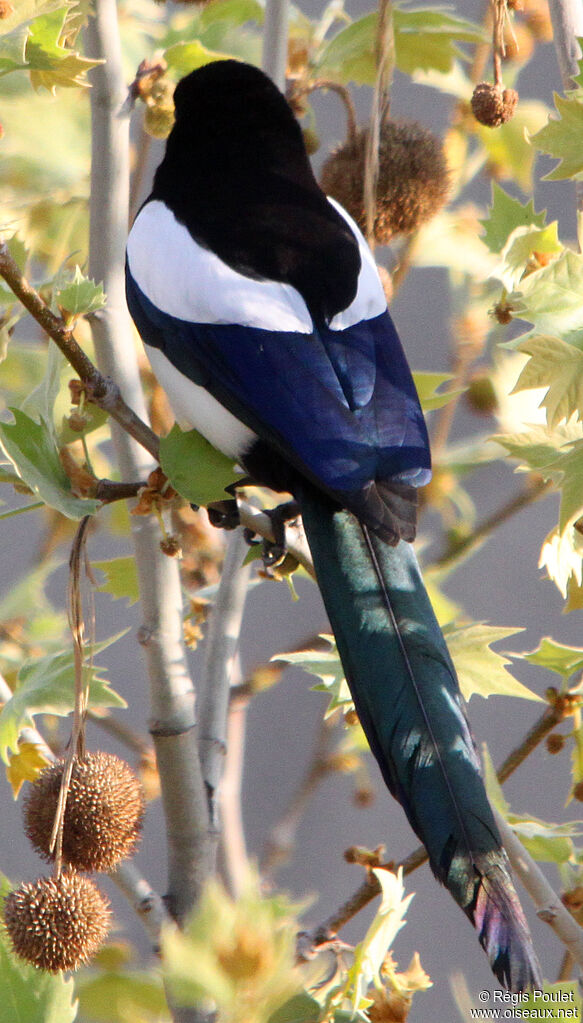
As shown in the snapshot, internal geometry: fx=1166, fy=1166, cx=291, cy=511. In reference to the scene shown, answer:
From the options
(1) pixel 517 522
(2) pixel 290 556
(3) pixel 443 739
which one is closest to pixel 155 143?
(1) pixel 517 522

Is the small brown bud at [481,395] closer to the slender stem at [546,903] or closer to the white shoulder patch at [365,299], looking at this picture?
the white shoulder patch at [365,299]

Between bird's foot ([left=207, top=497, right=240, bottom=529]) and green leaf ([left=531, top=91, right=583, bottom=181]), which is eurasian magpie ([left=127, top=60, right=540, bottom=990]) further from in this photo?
green leaf ([left=531, top=91, right=583, bottom=181])

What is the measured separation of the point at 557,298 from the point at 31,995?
1.95 feet

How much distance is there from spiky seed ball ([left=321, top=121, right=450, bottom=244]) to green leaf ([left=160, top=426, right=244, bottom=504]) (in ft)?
1.08

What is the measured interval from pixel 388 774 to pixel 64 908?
0.24 metres

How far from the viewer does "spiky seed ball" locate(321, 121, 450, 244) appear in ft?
3.53

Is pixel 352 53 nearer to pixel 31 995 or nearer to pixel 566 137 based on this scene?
pixel 566 137

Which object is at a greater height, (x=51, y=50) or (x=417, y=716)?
(x=51, y=50)

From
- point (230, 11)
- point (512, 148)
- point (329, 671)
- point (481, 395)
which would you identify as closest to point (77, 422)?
point (329, 671)

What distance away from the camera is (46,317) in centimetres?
79

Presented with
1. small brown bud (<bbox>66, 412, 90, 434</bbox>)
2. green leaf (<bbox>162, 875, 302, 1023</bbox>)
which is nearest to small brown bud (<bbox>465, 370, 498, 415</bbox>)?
small brown bud (<bbox>66, 412, 90, 434</bbox>)

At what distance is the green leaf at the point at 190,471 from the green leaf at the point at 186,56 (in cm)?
44

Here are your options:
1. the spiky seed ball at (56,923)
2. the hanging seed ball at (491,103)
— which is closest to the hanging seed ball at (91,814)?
the spiky seed ball at (56,923)

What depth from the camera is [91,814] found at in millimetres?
842
